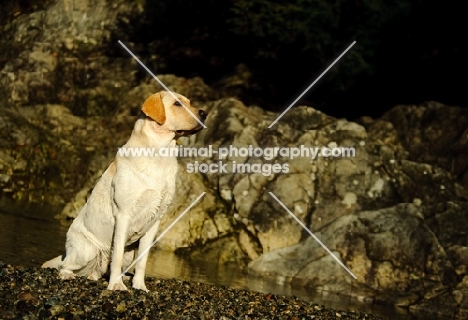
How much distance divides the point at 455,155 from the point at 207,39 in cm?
1455

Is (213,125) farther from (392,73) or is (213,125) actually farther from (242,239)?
(392,73)

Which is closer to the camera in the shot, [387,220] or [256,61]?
[387,220]

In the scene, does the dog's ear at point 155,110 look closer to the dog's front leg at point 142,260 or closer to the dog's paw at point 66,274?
the dog's front leg at point 142,260

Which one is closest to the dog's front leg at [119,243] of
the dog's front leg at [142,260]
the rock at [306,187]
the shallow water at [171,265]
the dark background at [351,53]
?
the dog's front leg at [142,260]

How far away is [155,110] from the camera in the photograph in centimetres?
892

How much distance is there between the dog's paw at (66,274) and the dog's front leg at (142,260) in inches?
32.7

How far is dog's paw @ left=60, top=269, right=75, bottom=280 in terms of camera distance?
901 centimetres

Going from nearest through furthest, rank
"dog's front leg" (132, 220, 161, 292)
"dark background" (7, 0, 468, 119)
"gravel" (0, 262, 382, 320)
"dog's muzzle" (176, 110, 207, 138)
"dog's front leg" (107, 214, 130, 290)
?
"gravel" (0, 262, 382, 320)
"dog's front leg" (107, 214, 130, 290)
"dog's muzzle" (176, 110, 207, 138)
"dog's front leg" (132, 220, 161, 292)
"dark background" (7, 0, 468, 119)

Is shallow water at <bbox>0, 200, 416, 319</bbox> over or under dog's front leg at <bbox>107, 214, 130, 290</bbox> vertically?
under

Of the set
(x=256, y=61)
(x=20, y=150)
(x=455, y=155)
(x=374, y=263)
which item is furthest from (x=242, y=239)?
(x=256, y=61)

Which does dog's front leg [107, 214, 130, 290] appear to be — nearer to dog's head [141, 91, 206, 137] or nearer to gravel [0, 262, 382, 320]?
gravel [0, 262, 382, 320]

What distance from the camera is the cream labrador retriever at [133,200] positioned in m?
8.84

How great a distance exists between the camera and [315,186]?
1928cm

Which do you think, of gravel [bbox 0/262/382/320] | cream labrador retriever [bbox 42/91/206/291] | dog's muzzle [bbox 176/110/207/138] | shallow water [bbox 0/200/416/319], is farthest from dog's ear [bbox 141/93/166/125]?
shallow water [bbox 0/200/416/319]
